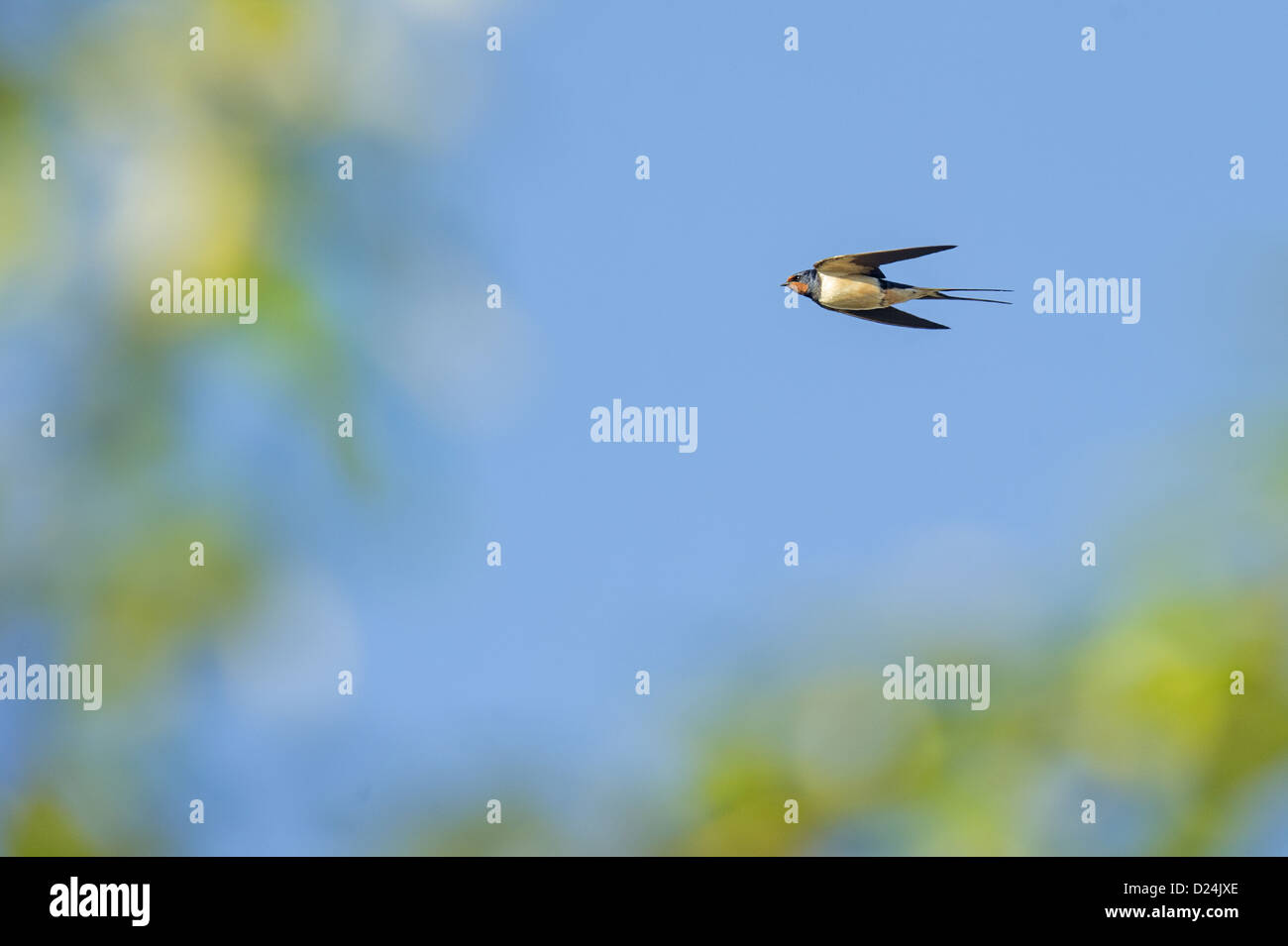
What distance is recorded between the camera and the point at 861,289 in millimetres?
13516

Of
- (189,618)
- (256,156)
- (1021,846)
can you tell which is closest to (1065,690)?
(1021,846)

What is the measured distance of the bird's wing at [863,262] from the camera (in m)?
12.8

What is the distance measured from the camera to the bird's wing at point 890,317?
13578 millimetres

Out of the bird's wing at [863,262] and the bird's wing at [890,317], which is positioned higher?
the bird's wing at [863,262]

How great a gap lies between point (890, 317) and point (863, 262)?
0.66 metres

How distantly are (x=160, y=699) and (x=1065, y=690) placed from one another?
→ 896 cm

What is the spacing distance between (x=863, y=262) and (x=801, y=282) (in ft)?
2.54

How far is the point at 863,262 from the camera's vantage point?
13.2m

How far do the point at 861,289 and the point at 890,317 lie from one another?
1.22 feet

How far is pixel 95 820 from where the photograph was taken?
17047 millimetres

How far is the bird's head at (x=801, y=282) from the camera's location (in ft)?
45.5

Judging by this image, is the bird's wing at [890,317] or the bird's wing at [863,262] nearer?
the bird's wing at [863,262]
